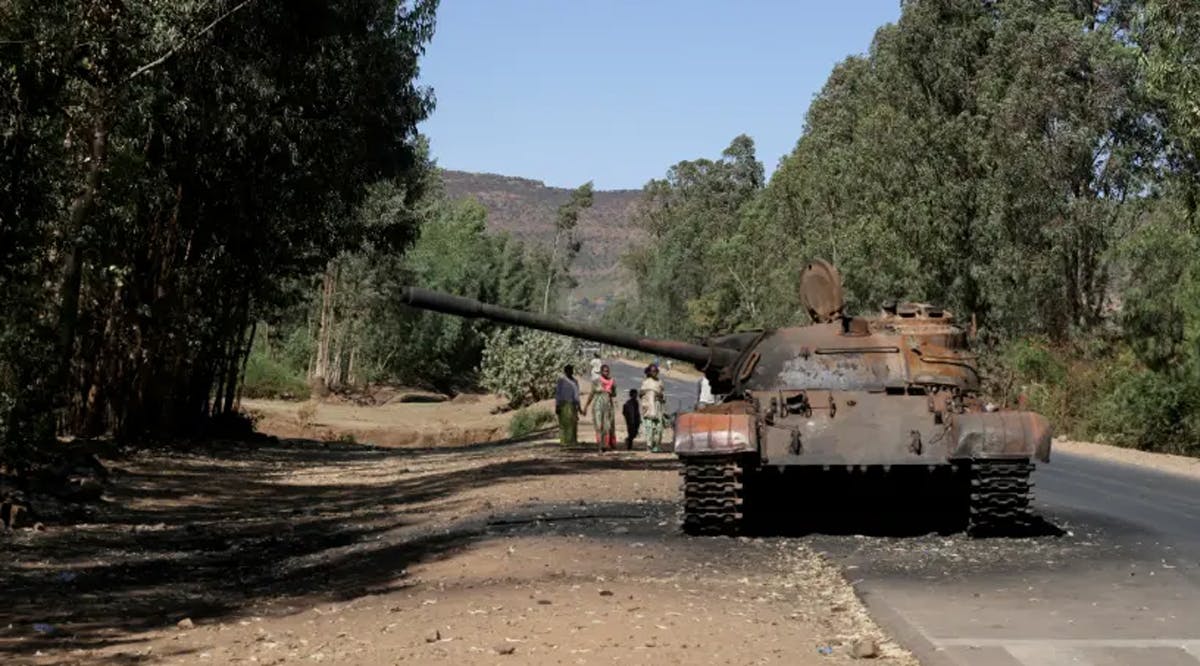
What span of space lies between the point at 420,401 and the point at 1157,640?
6261cm

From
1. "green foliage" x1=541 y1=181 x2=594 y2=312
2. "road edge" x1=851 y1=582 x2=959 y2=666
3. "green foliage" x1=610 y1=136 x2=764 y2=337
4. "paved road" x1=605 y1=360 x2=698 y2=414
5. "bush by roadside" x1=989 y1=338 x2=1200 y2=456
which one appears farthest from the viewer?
"green foliage" x1=541 y1=181 x2=594 y2=312

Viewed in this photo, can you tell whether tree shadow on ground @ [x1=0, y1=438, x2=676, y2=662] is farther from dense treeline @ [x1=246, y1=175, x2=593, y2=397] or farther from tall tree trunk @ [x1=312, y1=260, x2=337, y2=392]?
tall tree trunk @ [x1=312, y1=260, x2=337, y2=392]

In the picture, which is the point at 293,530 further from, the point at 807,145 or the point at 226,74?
the point at 807,145

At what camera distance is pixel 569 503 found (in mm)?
17188

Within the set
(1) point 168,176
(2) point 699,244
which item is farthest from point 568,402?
(2) point 699,244

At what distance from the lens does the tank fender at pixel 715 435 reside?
42.1 feet

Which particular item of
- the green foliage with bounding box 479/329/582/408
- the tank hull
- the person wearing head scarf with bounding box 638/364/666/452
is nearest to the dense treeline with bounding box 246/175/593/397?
the green foliage with bounding box 479/329/582/408

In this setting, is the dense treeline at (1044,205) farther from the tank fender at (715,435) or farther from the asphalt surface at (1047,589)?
the tank fender at (715,435)

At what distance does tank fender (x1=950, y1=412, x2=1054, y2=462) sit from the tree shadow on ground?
4.39 metres

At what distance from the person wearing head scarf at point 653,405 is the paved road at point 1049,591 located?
10027mm

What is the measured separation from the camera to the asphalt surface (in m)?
8.28

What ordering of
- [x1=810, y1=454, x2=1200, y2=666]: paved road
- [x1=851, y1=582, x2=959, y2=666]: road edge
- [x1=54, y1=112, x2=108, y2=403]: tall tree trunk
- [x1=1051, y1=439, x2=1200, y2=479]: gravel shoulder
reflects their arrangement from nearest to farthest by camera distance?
[x1=851, y1=582, x2=959, y2=666]: road edge → [x1=810, y1=454, x2=1200, y2=666]: paved road → [x1=54, y1=112, x2=108, y2=403]: tall tree trunk → [x1=1051, y1=439, x2=1200, y2=479]: gravel shoulder

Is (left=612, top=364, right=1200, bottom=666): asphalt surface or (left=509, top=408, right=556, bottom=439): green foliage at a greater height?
(left=509, top=408, right=556, bottom=439): green foliage

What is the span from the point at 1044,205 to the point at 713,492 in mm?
32532
